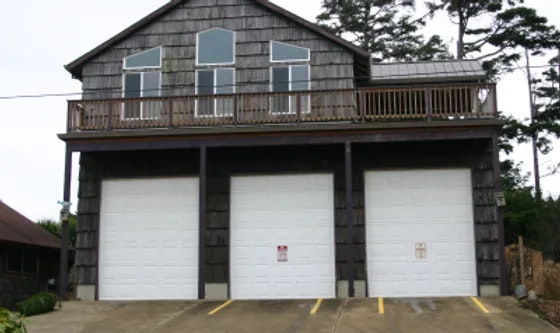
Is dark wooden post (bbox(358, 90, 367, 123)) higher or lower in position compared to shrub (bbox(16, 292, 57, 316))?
higher

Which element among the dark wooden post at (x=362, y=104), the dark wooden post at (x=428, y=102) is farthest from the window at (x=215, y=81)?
the dark wooden post at (x=428, y=102)

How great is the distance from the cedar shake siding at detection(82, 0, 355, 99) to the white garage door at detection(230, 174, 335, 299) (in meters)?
2.92

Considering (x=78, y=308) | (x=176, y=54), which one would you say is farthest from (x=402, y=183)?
(x=78, y=308)

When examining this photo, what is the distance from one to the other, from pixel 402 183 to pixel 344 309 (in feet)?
14.6

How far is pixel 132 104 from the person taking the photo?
62.6ft

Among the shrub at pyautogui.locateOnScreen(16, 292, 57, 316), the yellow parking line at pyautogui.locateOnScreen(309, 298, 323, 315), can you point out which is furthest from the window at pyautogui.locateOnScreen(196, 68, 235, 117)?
the shrub at pyautogui.locateOnScreen(16, 292, 57, 316)

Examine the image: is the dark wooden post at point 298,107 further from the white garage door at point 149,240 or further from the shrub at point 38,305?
the shrub at point 38,305

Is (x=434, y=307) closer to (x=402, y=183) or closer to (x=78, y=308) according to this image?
(x=402, y=183)

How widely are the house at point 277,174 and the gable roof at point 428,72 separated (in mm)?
101

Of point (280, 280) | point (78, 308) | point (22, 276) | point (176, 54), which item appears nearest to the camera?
point (78, 308)

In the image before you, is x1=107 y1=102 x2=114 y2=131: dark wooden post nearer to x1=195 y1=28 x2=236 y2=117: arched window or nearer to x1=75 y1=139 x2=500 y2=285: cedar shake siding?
x1=75 y1=139 x2=500 y2=285: cedar shake siding

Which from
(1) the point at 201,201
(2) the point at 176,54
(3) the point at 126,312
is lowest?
(3) the point at 126,312

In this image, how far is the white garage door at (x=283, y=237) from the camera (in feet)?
59.1

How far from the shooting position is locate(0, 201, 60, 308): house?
20547mm
